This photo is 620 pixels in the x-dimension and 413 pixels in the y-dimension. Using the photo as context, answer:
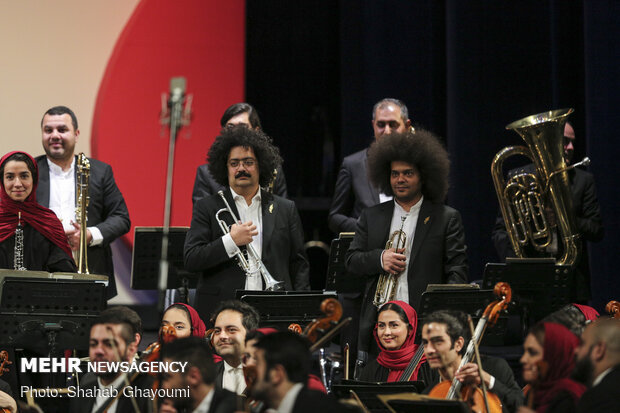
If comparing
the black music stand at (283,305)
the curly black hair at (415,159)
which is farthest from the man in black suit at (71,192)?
the curly black hair at (415,159)

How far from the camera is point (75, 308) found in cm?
450

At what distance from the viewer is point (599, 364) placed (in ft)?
10.4

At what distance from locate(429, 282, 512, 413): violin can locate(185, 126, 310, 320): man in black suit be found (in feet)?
4.04

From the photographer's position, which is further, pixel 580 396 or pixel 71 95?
pixel 71 95

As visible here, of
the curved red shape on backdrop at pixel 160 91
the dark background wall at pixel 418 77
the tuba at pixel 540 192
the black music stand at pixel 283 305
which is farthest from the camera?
the dark background wall at pixel 418 77

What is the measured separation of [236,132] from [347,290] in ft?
3.44

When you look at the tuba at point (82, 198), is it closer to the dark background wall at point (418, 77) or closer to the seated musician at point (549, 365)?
the dark background wall at point (418, 77)

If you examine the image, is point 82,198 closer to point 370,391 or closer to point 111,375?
point 111,375

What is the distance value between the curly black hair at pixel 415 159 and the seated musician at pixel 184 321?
129cm

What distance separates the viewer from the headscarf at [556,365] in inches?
127

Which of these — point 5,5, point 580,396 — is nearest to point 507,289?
point 580,396

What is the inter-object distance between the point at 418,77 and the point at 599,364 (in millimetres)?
4783

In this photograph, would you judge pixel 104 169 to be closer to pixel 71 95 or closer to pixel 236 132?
pixel 236 132

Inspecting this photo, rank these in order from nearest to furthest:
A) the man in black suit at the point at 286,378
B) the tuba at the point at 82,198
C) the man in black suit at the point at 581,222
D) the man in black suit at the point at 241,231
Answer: the man in black suit at the point at 286,378
the man in black suit at the point at 241,231
the tuba at the point at 82,198
the man in black suit at the point at 581,222
